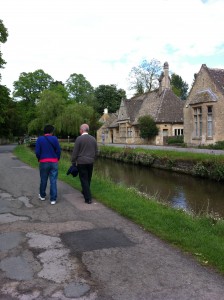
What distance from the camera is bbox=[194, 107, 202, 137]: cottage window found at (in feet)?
112

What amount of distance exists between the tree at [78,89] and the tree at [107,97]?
79.1 inches

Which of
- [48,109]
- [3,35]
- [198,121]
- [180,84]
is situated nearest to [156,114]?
[198,121]

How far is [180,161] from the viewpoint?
2186 centimetres

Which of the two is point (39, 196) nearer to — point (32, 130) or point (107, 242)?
point (107, 242)

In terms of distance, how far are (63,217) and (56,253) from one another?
2.22 meters

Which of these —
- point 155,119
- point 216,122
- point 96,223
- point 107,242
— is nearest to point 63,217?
point 96,223

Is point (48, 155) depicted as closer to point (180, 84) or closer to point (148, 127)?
point (148, 127)

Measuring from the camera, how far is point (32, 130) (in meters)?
56.9

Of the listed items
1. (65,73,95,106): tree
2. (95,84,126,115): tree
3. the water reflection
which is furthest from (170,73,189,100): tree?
the water reflection

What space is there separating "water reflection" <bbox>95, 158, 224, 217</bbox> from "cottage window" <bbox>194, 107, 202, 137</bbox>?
13.9 m

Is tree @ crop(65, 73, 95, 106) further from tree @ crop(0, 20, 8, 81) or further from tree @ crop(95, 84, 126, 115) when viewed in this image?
tree @ crop(0, 20, 8, 81)

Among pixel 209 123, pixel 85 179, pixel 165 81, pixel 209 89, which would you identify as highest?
pixel 165 81

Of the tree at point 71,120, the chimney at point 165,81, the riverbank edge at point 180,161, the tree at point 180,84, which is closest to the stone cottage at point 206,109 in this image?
the riverbank edge at point 180,161

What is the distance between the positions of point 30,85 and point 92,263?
7185 cm
